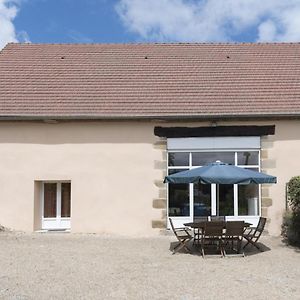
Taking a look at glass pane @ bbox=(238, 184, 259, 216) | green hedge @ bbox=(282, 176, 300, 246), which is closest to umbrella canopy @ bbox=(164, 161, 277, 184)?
green hedge @ bbox=(282, 176, 300, 246)

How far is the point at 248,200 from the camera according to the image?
14945 mm

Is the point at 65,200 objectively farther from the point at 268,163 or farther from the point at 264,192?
the point at 268,163

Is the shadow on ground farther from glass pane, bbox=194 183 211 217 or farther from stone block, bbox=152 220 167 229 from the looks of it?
glass pane, bbox=194 183 211 217

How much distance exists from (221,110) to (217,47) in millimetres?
4906

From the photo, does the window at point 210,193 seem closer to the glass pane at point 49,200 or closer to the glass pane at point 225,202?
the glass pane at point 225,202

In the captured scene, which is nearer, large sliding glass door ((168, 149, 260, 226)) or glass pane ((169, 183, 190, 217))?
large sliding glass door ((168, 149, 260, 226))

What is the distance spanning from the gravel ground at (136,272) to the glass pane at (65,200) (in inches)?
122

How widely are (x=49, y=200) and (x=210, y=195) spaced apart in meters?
5.21

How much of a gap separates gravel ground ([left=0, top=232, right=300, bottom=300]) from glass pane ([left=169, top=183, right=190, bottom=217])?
7.75ft

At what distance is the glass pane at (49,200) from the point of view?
15680mm

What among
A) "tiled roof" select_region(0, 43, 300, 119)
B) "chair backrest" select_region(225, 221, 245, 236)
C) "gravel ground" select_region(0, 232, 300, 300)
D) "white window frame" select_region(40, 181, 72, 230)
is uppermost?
"tiled roof" select_region(0, 43, 300, 119)

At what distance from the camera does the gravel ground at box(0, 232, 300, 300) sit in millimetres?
7160

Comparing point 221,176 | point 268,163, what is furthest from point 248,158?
point 221,176

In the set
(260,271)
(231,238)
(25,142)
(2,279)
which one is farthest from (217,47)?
(2,279)
